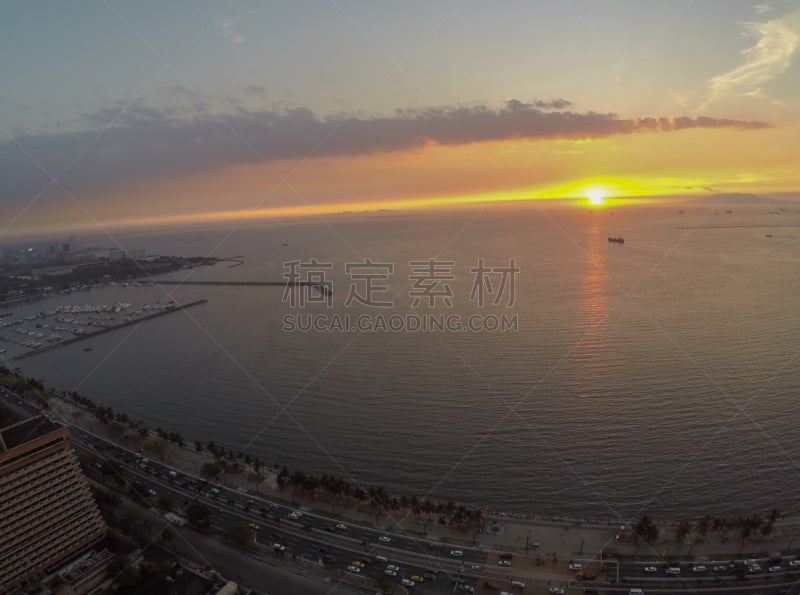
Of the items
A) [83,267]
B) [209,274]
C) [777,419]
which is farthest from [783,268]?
[83,267]

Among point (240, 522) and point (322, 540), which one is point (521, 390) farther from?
point (240, 522)

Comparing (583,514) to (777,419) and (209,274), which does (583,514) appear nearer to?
(777,419)

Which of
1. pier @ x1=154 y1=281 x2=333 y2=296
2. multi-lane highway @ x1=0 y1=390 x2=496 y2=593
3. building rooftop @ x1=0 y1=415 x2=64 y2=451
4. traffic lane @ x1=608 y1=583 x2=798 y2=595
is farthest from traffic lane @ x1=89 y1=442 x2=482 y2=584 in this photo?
pier @ x1=154 y1=281 x2=333 y2=296

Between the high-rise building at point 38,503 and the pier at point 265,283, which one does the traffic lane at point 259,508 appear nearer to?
the high-rise building at point 38,503

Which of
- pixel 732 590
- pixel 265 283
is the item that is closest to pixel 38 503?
pixel 732 590

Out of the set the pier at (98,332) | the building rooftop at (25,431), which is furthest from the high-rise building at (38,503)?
the pier at (98,332)
